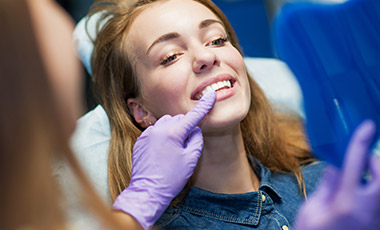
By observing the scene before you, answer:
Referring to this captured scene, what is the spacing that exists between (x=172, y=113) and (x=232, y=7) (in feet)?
5.04

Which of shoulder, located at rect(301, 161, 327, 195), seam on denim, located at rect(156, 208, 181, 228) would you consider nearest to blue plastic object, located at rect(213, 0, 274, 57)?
shoulder, located at rect(301, 161, 327, 195)

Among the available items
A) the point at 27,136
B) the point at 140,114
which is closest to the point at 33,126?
the point at 27,136

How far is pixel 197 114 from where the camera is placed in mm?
1255

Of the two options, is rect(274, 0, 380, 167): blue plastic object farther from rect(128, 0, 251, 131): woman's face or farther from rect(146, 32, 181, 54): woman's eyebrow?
rect(146, 32, 181, 54): woman's eyebrow

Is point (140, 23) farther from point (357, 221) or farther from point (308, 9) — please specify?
point (357, 221)

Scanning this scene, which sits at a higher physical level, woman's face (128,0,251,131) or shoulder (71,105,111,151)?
woman's face (128,0,251,131)

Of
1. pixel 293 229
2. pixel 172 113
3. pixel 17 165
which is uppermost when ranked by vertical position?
pixel 17 165

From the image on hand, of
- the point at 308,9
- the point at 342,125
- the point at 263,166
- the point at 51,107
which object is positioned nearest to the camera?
the point at 51,107

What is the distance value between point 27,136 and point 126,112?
0.78 meters

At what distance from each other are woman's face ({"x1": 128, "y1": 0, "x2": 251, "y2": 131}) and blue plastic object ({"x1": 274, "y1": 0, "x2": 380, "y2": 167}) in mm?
175

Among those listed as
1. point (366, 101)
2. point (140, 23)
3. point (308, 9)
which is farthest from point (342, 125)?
point (140, 23)

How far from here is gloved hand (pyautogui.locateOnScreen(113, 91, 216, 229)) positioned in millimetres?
1181

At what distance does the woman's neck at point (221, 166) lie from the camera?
1.43 m

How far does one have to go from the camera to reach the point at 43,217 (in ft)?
2.66
